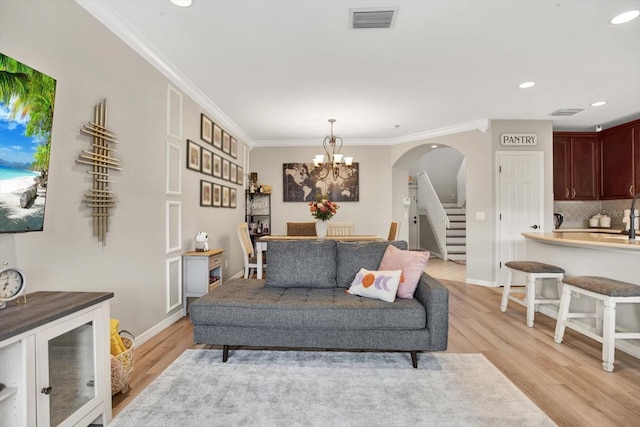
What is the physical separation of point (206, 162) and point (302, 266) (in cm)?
210

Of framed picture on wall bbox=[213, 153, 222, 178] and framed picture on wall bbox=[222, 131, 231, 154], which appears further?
framed picture on wall bbox=[222, 131, 231, 154]

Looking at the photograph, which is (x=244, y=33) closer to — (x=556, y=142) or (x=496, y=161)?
(x=496, y=161)

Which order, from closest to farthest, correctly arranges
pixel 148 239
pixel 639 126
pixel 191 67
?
pixel 148 239 → pixel 191 67 → pixel 639 126

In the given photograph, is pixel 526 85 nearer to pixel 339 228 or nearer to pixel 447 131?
pixel 447 131

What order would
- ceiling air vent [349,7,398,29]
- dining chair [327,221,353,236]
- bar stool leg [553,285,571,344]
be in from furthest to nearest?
1. dining chair [327,221,353,236]
2. bar stool leg [553,285,571,344]
3. ceiling air vent [349,7,398,29]

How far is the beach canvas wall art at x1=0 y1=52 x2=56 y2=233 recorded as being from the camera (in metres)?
1.43

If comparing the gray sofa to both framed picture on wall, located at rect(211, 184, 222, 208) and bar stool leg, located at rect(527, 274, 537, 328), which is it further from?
framed picture on wall, located at rect(211, 184, 222, 208)

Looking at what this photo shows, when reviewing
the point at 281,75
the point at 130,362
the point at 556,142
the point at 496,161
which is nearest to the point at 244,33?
the point at 281,75

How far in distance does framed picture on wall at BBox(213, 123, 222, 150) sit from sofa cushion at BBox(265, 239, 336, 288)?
2179 mm

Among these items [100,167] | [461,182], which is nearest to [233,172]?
[100,167]

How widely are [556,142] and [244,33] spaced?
5.52 m

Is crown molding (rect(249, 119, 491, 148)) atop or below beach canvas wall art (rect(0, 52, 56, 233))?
atop

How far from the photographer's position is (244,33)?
2572 mm

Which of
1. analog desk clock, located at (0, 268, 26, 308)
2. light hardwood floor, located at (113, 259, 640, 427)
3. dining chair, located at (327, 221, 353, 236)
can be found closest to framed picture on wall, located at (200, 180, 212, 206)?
light hardwood floor, located at (113, 259, 640, 427)
